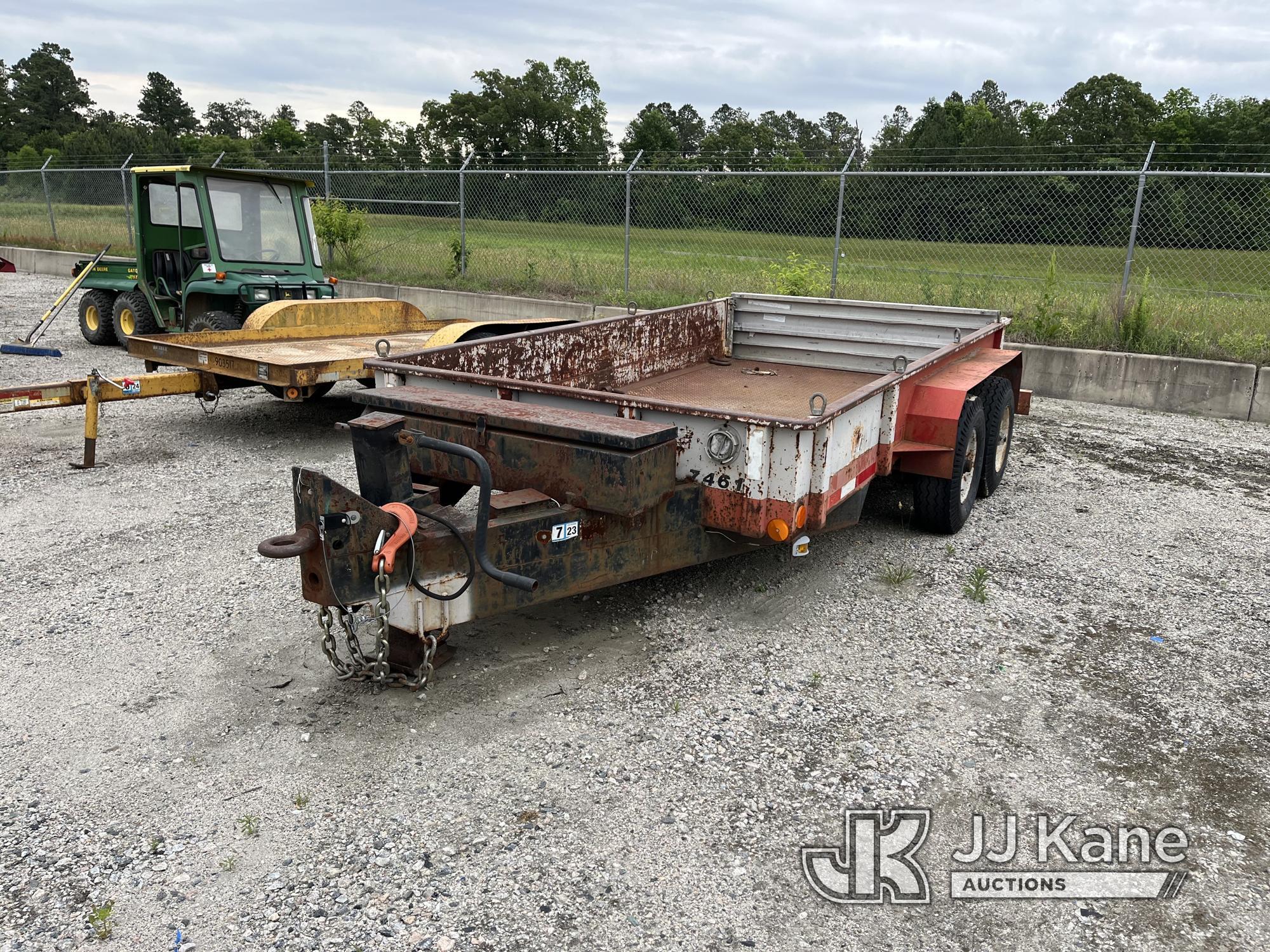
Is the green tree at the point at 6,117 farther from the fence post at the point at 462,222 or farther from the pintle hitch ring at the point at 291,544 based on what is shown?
the pintle hitch ring at the point at 291,544

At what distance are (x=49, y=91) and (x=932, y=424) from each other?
9511 cm

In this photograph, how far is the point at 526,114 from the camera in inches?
2547

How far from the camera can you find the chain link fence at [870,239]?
10.6 meters

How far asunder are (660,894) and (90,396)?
5555mm

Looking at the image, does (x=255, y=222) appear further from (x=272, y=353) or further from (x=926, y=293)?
(x=926, y=293)

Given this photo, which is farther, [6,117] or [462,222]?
[6,117]

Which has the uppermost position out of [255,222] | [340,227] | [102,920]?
[255,222]

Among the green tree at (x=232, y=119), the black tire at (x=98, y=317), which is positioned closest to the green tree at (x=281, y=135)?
the green tree at (x=232, y=119)

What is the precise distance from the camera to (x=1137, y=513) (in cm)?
629

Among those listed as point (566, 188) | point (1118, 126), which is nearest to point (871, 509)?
point (566, 188)

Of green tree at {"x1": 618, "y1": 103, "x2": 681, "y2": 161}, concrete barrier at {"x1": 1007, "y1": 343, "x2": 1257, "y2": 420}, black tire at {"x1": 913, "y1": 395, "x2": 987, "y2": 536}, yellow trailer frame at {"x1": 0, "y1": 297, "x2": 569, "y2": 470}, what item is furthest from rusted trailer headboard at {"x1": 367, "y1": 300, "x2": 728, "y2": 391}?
green tree at {"x1": 618, "y1": 103, "x2": 681, "y2": 161}

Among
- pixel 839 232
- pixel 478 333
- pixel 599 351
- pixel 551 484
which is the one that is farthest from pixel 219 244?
pixel 551 484

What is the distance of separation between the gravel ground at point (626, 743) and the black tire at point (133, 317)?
543 cm

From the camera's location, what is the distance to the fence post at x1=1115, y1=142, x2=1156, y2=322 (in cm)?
984
